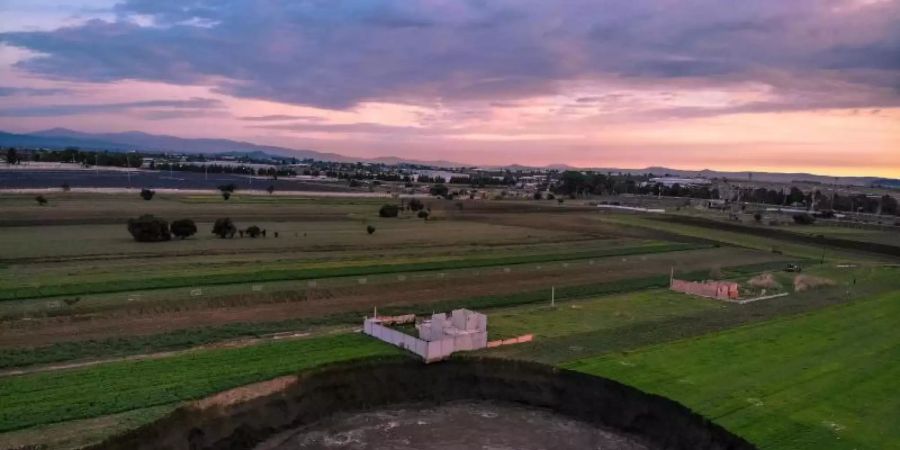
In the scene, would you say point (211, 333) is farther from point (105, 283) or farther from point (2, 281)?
point (2, 281)

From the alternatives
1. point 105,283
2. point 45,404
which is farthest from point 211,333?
point 105,283

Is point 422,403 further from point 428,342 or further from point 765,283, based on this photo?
point 765,283

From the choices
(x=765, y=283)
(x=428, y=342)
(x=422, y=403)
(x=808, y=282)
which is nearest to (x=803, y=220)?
(x=808, y=282)

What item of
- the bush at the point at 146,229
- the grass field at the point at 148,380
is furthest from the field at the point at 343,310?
the bush at the point at 146,229

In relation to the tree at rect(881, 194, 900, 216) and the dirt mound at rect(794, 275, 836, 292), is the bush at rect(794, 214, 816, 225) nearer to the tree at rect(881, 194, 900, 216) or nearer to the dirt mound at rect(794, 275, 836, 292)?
the dirt mound at rect(794, 275, 836, 292)

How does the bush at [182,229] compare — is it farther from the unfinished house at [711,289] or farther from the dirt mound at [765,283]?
the dirt mound at [765,283]

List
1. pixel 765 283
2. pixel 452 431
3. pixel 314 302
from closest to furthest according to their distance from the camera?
pixel 452 431
pixel 314 302
pixel 765 283

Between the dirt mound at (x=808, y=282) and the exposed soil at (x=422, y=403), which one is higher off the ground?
the dirt mound at (x=808, y=282)
